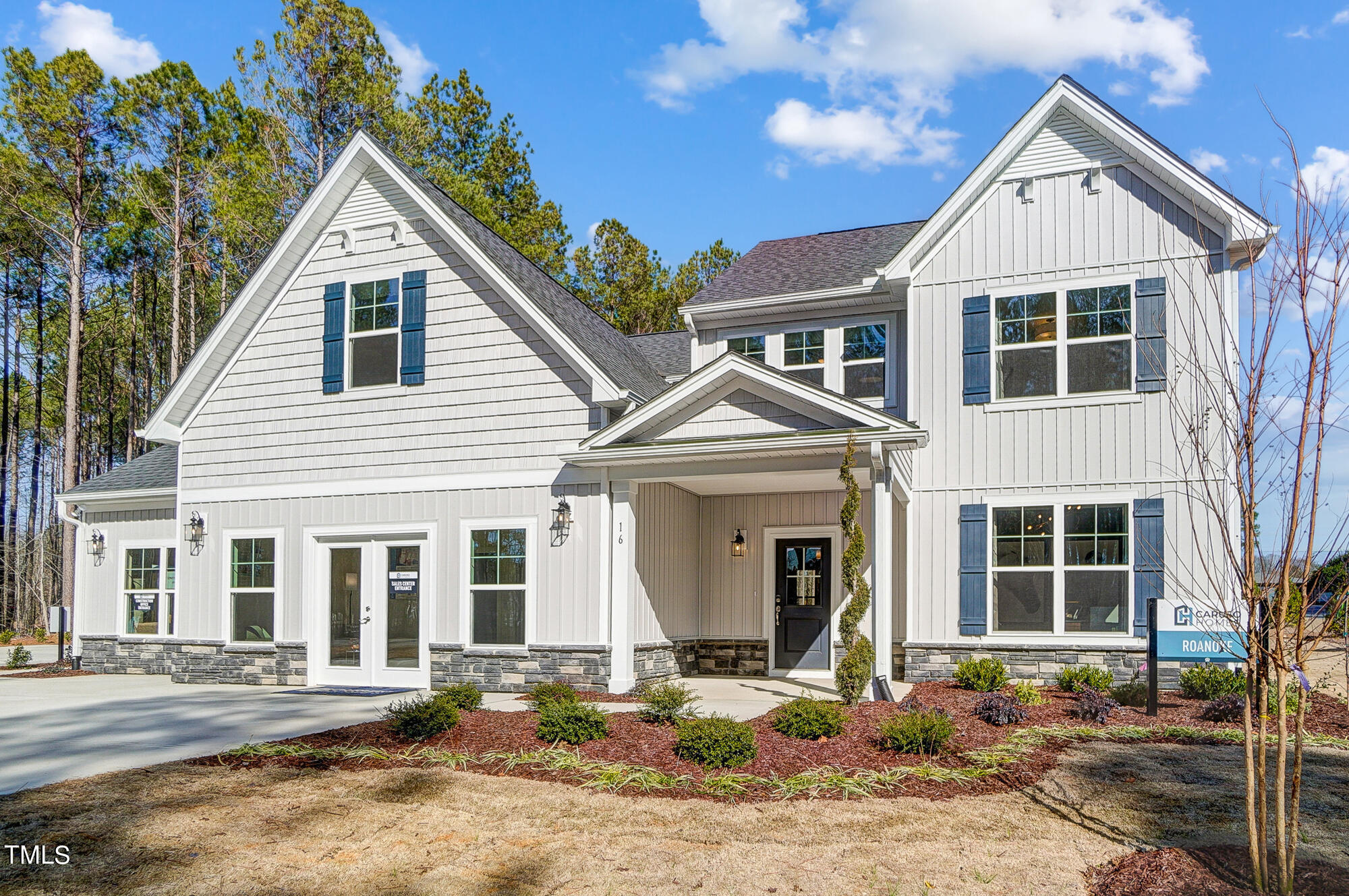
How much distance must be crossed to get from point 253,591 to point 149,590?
299 cm

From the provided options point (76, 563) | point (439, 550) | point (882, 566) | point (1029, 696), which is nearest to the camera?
point (1029, 696)

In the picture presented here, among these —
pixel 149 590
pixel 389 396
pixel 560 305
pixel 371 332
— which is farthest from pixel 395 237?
pixel 149 590

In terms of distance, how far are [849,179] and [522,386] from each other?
1296 centimetres

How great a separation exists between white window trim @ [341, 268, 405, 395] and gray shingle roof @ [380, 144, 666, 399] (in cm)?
118

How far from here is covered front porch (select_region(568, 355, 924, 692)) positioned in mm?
10328

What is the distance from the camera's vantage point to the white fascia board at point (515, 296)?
37.7 feet

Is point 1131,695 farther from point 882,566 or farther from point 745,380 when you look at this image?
point 745,380

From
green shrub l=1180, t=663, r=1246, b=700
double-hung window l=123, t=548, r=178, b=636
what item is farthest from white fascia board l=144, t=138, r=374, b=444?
green shrub l=1180, t=663, r=1246, b=700

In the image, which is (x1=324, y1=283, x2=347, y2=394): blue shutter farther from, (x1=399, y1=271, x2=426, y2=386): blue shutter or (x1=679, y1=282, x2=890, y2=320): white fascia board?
(x1=679, y1=282, x2=890, y2=320): white fascia board

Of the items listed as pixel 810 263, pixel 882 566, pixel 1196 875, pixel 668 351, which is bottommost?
pixel 1196 875

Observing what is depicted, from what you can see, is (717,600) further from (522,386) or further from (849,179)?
(849,179)

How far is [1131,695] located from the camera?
9789 mm

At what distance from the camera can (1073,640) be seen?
11047mm

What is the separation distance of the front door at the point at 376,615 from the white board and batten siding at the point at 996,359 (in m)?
6.18
